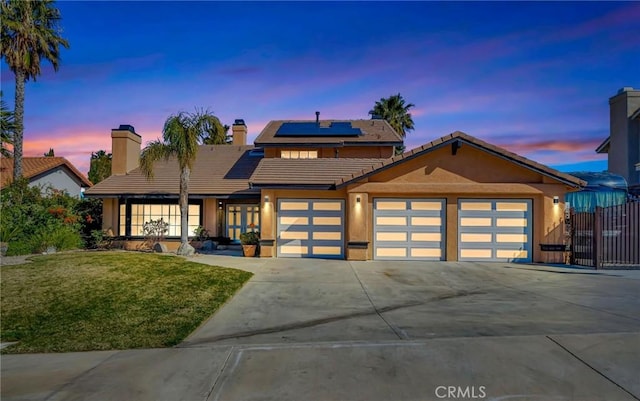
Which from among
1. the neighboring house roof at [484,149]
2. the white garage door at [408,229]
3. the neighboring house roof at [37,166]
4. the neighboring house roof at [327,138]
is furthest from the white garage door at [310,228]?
the neighboring house roof at [37,166]

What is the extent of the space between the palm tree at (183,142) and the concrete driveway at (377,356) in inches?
321

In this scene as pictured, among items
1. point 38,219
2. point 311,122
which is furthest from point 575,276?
point 38,219

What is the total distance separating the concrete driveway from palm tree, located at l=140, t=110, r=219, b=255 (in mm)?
8144

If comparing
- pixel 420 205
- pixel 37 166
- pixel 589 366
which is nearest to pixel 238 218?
pixel 420 205

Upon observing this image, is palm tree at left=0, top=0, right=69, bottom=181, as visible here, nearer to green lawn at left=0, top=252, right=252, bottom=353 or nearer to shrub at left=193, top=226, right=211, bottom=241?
shrub at left=193, top=226, right=211, bottom=241

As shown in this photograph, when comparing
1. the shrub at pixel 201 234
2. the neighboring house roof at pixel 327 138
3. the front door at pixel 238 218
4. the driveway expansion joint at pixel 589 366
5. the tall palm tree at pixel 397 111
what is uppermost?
the tall palm tree at pixel 397 111

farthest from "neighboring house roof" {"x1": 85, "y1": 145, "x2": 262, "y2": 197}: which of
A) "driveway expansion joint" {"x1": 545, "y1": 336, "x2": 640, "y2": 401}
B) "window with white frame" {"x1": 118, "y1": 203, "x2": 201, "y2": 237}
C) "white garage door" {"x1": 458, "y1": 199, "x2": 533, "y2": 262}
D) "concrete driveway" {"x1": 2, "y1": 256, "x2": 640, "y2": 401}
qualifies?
"driveway expansion joint" {"x1": 545, "y1": 336, "x2": 640, "y2": 401}

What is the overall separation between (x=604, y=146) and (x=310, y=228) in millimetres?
25344

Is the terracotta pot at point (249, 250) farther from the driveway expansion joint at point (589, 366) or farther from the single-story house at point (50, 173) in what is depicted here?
the single-story house at point (50, 173)

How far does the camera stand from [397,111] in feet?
115

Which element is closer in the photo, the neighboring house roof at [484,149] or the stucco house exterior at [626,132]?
the neighboring house roof at [484,149]

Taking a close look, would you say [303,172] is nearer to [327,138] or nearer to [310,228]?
[310,228]

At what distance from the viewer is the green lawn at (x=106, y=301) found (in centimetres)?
575

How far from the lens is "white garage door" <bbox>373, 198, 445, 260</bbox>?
1416 centimetres
